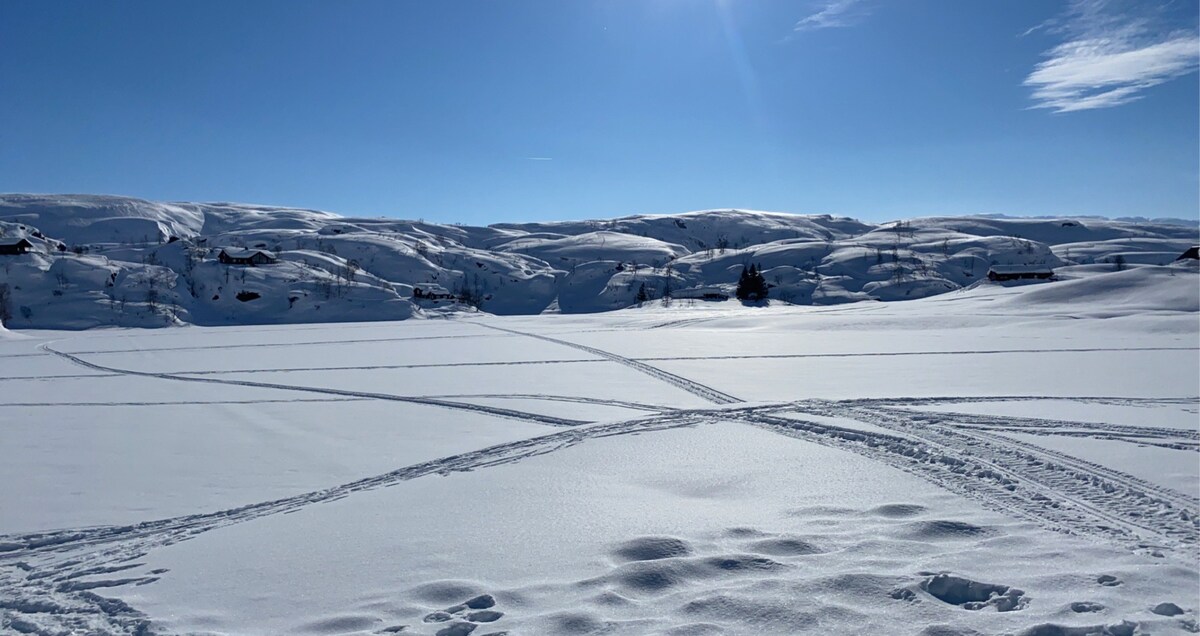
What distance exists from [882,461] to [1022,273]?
80.2 metres

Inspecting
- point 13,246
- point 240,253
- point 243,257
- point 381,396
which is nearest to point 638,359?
point 381,396

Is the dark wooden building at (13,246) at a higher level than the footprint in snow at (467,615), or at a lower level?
higher

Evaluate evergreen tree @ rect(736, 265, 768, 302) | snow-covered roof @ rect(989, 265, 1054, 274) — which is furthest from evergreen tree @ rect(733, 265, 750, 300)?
snow-covered roof @ rect(989, 265, 1054, 274)

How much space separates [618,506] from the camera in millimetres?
6832

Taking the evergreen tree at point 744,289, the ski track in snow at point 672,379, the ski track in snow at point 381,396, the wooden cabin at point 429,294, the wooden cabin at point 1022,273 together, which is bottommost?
the ski track in snow at point 381,396

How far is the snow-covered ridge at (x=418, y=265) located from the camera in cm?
7138

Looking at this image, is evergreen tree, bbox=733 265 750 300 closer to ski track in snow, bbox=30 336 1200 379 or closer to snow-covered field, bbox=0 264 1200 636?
ski track in snow, bbox=30 336 1200 379

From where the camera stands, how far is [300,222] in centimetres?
18400

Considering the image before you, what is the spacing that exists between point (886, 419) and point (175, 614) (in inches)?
384

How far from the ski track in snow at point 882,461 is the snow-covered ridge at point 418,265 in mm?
64809

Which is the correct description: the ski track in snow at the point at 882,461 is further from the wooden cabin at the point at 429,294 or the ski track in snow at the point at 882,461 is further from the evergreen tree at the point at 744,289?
the wooden cabin at the point at 429,294

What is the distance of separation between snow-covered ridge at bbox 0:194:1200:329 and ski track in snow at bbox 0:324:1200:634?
213ft

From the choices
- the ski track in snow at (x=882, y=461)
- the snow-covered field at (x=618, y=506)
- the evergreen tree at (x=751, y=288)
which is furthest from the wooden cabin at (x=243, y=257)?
the ski track in snow at (x=882, y=461)

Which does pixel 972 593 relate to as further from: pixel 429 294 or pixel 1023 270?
pixel 429 294
